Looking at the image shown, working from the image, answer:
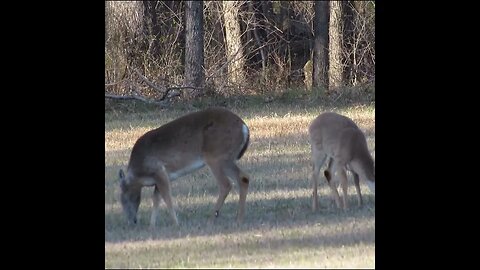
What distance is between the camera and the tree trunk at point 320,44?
32.9m

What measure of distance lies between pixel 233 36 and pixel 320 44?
2715mm

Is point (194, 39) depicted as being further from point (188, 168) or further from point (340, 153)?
point (188, 168)

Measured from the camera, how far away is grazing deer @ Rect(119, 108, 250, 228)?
41.2ft

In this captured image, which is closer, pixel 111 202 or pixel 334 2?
pixel 111 202

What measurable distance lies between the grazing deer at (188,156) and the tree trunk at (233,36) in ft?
→ 57.9

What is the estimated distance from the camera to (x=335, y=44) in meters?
32.4

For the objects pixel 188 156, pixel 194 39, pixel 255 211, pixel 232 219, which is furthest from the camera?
pixel 194 39

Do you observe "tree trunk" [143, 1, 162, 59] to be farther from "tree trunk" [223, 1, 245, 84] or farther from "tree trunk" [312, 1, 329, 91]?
"tree trunk" [312, 1, 329, 91]

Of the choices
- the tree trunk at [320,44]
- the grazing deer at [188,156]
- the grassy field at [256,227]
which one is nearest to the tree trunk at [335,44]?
the tree trunk at [320,44]

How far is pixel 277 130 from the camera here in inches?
795

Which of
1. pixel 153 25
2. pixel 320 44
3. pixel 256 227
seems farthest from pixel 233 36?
pixel 256 227
